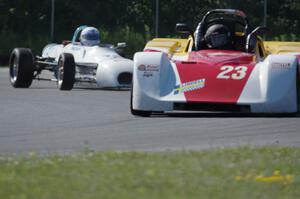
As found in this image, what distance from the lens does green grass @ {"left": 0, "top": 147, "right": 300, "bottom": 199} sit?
24.2 ft

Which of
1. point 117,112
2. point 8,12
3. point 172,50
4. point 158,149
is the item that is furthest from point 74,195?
point 8,12

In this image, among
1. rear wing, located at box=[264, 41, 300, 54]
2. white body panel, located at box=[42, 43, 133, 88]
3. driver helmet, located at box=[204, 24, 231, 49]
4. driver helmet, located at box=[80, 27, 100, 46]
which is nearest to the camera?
driver helmet, located at box=[204, 24, 231, 49]

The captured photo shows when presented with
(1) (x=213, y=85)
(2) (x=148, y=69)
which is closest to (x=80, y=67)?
(2) (x=148, y=69)

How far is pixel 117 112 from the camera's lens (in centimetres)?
1441

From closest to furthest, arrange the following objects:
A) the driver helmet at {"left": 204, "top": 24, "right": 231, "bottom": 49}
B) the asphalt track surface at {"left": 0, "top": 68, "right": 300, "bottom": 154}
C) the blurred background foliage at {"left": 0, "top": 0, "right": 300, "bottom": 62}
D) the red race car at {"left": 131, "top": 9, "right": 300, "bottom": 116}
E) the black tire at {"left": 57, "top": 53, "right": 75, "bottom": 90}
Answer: the asphalt track surface at {"left": 0, "top": 68, "right": 300, "bottom": 154} < the red race car at {"left": 131, "top": 9, "right": 300, "bottom": 116} < the driver helmet at {"left": 204, "top": 24, "right": 231, "bottom": 49} < the black tire at {"left": 57, "top": 53, "right": 75, "bottom": 90} < the blurred background foliage at {"left": 0, "top": 0, "right": 300, "bottom": 62}

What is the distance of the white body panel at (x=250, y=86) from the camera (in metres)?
13.3

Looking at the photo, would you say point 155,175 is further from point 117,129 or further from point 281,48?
point 281,48

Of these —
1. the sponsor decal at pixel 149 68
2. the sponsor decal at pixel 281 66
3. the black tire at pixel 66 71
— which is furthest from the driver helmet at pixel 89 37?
the sponsor decal at pixel 281 66

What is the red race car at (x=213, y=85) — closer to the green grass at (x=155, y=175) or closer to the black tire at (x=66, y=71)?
the green grass at (x=155, y=175)

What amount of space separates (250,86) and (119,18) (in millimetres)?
23436

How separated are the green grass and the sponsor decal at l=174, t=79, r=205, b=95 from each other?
364cm

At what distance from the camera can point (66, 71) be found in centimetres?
1812

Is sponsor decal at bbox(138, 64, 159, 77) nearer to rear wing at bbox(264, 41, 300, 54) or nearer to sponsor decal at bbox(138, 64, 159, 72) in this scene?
sponsor decal at bbox(138, 64, 159, 72)

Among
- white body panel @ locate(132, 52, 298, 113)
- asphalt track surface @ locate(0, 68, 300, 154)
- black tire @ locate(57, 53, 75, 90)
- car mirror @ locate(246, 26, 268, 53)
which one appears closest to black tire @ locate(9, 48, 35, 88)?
black tire @ locate(57, 53, 75, 90)
